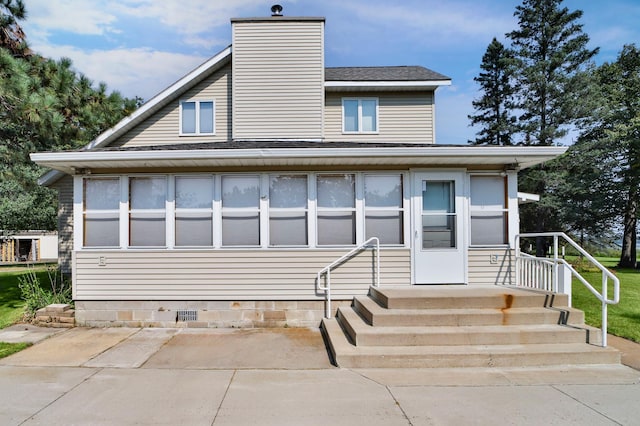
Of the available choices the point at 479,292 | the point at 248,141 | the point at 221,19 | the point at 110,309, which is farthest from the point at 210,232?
the point at 221,19

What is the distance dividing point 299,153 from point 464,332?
12.3 ft

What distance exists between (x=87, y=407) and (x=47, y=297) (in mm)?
5030

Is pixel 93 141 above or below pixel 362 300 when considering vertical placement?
above

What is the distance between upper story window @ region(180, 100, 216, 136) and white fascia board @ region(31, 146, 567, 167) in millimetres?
3437

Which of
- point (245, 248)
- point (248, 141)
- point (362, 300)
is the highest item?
point (248, 141)

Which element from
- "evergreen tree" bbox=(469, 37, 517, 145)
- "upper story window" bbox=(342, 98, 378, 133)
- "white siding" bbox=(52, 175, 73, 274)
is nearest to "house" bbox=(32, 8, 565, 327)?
"upper story window" bbox=(342, 98, 378, 133)

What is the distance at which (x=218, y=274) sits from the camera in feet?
21.9

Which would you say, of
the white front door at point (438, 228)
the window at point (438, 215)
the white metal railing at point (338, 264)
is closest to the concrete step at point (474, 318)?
the white metal railing at point (338, 264)

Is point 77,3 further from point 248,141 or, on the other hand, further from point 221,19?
point 248,141

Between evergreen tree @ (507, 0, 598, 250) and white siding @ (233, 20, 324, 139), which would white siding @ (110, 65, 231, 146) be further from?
evergreen tree @ (507, 0, 598, 250)

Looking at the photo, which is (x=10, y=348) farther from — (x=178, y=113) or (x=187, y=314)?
(x=178, y=113)

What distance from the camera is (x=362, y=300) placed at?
627 cm

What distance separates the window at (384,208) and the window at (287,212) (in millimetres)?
1184

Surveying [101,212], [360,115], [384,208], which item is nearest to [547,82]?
[360,115]
